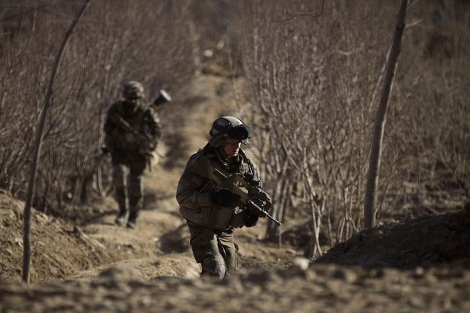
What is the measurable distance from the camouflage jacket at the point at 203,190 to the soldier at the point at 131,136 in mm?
4463

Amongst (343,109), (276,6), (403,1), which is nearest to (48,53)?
(276,6)

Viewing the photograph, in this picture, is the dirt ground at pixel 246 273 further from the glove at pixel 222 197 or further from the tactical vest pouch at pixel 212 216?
the glove at pixel 222 197

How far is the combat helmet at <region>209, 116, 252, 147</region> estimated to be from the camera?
20.4 ft

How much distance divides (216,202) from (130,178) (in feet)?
17.1

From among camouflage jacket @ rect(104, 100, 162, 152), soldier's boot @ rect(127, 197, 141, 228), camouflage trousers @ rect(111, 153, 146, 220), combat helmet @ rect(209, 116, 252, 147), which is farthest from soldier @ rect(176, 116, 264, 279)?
soldier's boot @ rect(127, 197, 141, 228)

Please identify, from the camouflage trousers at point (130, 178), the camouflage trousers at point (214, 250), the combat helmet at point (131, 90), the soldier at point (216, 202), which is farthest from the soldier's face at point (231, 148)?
the camouflage trousers at point (130, 178)

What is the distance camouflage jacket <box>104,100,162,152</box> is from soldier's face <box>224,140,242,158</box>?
462 cm

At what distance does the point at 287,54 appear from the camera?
33.6 ft

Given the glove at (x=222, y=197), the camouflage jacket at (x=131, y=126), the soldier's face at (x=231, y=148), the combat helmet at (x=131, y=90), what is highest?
the combat helmet at (x=131, y=90)

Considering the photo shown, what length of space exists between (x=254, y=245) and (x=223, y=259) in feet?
16.3

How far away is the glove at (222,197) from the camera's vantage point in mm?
6285

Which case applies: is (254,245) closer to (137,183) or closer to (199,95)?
(137,183)

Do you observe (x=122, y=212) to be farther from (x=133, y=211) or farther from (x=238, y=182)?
(x=238, y=182)

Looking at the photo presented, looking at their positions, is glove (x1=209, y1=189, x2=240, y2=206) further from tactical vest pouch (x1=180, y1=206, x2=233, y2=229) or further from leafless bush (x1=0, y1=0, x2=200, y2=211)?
leafless bush (x1=0, y1=0, x2=200, y2=211)
